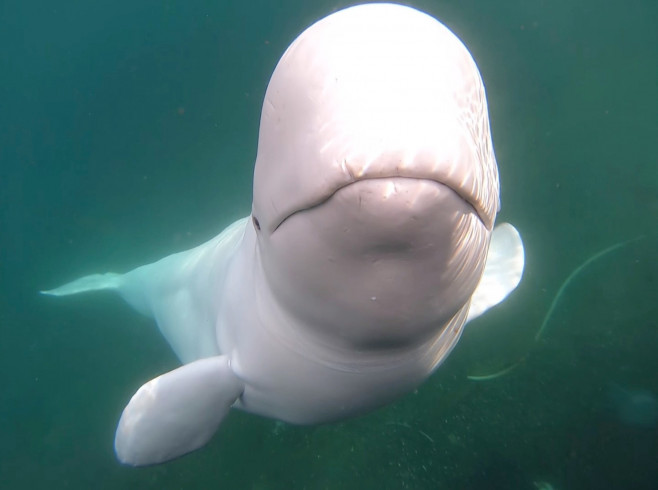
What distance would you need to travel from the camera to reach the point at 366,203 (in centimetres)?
165

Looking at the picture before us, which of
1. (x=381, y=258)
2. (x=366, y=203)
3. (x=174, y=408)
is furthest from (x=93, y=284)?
(x=366, y=203)

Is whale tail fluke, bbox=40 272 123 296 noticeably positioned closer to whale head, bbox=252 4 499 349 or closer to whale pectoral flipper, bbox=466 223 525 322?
whale pectoral flipper, bbox=466 223 525 322

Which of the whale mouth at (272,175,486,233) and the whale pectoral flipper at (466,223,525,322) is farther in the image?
the whale pectoral flipper at (466,223,525,322)

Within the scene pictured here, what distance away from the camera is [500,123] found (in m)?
10.1

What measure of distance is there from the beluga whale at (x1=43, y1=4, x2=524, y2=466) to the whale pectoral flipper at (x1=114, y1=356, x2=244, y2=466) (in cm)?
41

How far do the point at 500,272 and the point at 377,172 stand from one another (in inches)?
149

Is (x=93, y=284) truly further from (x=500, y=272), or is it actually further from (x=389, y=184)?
(x=389, y=184)

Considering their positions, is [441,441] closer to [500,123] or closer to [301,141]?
[301,141]

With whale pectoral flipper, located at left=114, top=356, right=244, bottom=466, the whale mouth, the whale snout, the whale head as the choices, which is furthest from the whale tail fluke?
the whale mouth

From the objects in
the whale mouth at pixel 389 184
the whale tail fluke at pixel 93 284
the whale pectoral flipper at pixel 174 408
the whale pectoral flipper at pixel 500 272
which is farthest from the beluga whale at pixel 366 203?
the whale tail fluke at pixel 93 284

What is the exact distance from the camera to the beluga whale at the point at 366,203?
1642 millimetres

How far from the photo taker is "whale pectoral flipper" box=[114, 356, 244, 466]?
351 cm

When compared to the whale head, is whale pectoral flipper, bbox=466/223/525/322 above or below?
below

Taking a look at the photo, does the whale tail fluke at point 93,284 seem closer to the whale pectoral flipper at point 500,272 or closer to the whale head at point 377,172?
the whale pectoral flipper at point 500,272
